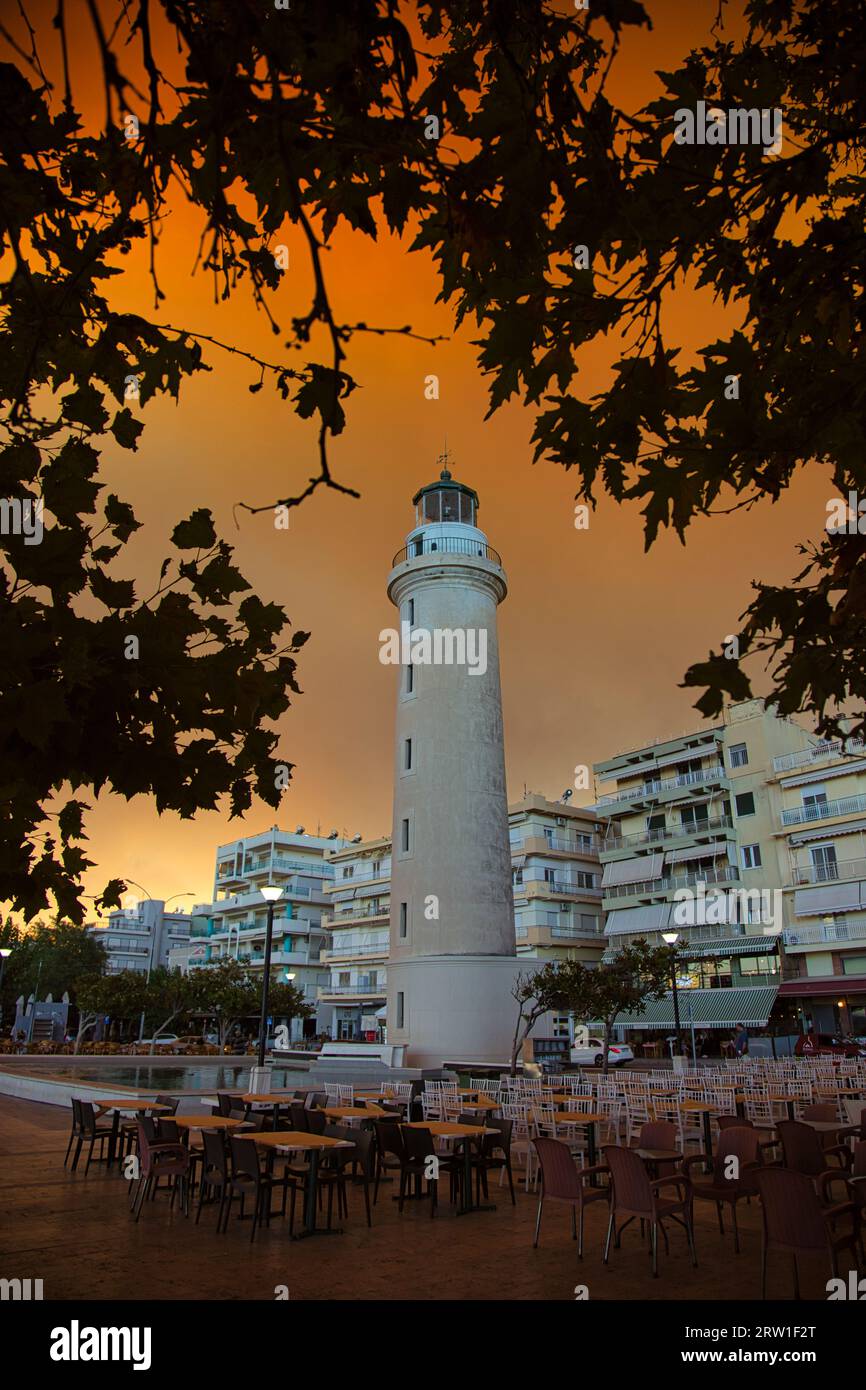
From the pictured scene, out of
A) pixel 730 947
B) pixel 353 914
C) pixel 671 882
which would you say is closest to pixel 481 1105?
pixel 730 947

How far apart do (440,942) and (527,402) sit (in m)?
24.1


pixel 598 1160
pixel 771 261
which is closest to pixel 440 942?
pixel 598 1160

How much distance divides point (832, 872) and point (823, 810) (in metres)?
2.99

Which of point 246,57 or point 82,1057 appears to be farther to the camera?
point 82,1057

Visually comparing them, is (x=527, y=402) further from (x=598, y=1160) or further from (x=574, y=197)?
(x=598, y=1160)

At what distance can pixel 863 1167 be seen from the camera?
7547 mm

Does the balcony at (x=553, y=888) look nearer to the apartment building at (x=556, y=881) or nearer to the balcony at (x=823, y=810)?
the apartment building at (x=556, y=881)

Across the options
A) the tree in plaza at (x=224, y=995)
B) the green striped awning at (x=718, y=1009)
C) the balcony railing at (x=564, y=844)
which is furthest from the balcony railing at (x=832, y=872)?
the tree in plaza at (x=224, y=995)

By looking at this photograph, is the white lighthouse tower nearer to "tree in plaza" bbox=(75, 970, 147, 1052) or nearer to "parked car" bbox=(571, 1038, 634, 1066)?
"parked car" bbox=(571, 1038, 634, 1066)

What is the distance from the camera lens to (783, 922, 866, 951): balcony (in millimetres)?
37781

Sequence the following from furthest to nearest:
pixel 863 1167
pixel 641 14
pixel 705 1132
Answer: pixel 705 1132 < pixel 863 1167 < pixel 641 14

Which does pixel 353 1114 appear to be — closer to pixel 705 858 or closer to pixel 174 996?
pixel 174 996

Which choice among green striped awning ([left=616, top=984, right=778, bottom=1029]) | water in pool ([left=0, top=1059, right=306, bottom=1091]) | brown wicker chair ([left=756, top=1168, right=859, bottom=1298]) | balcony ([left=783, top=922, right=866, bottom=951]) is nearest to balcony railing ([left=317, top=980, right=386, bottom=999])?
green striped awning ([left=616, top=984, right=778, bottom=1029])
